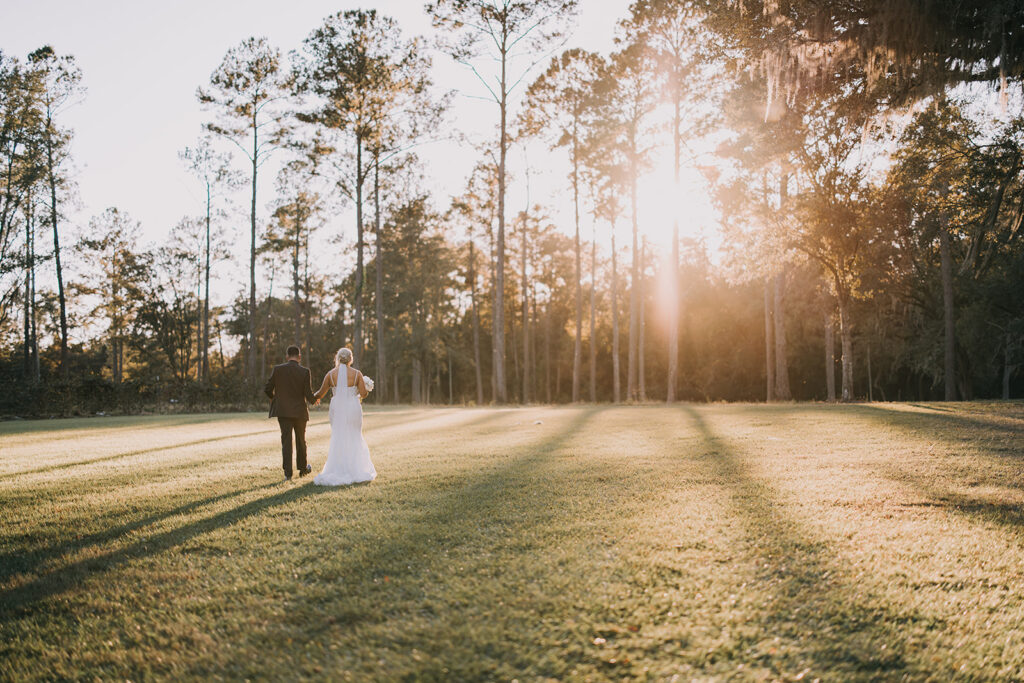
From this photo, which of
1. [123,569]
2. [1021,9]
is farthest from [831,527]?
[1021,9]

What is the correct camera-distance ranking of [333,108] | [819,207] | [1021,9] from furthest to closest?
1. [333,108]
2. [819,207]
3. [1021,9]

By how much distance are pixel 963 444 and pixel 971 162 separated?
5.29 m

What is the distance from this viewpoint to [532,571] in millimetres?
4496

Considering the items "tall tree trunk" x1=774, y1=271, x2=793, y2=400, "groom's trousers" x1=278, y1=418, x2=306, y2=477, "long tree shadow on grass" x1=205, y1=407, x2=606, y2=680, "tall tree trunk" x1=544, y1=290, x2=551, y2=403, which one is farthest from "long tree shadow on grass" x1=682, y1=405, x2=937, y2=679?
"tall tree trunk" x1=544, y1=290, x2=551, y2=403

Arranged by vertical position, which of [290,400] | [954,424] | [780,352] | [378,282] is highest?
[378,282]

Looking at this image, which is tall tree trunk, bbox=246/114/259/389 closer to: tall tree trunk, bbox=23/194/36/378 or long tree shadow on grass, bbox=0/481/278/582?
tall tree trunk, bbox=23/194/36/378

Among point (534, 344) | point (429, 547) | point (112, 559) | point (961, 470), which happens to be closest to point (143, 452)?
point (112, 559)

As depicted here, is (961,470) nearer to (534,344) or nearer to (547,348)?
(547,348)

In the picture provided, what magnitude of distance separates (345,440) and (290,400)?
1140mm

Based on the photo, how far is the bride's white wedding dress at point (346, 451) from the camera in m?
8.38

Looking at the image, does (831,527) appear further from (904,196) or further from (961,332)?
(961,332)

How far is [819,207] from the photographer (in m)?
20.8

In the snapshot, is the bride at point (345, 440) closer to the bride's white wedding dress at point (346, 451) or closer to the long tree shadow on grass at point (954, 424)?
the bride's white wedding dress at point (346, 451)

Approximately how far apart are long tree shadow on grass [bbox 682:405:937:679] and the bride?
5261mm
